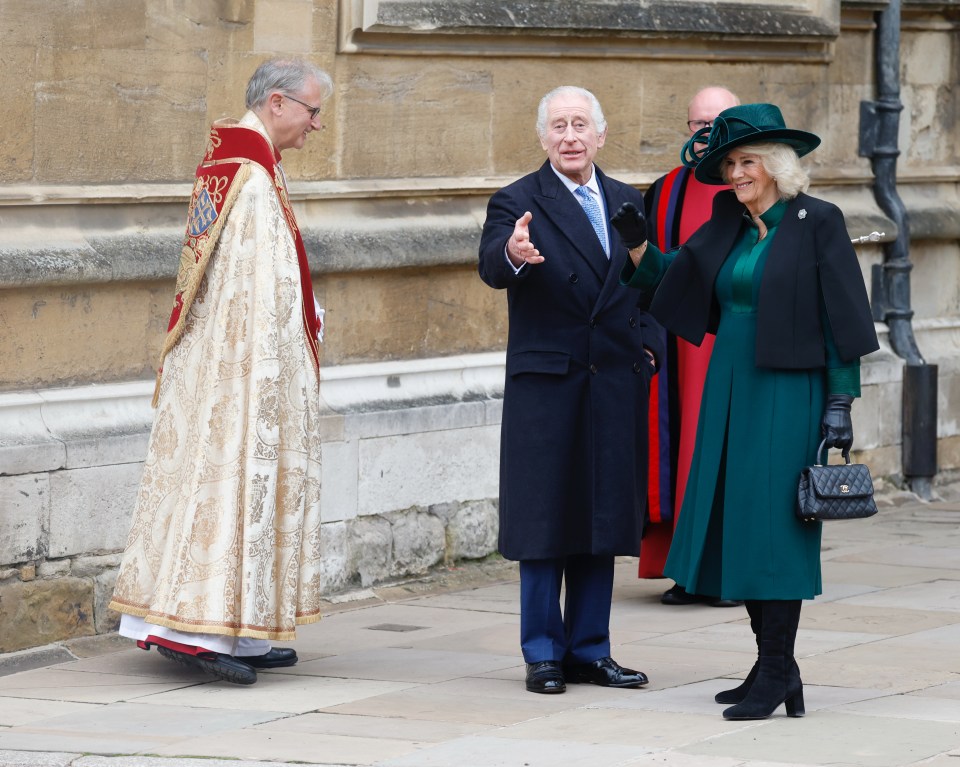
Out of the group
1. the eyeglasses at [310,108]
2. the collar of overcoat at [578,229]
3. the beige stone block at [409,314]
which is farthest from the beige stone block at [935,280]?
the eyeglasses at [310,108]

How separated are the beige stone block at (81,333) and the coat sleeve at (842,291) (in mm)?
2861

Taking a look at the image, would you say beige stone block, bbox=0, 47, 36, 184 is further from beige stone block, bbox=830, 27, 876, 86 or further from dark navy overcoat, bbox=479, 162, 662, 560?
beige stone block, bbox=830, 27, 876, 86

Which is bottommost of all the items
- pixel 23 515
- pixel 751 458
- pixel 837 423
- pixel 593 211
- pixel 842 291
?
pixel 23 515

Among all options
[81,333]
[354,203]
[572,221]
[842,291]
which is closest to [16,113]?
[81,333]

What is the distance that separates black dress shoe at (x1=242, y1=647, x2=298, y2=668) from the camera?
670 cm

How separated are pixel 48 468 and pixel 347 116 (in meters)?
2.13

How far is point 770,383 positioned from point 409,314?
122 inches

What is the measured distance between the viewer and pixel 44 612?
710 cm

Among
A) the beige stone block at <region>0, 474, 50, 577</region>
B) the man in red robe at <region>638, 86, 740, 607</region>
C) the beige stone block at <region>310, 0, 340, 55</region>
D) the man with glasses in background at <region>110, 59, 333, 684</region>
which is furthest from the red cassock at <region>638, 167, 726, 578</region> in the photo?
the beige stone block at <region>0, 474, 50, 577</region>

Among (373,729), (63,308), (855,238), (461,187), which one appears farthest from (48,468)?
(855,238)

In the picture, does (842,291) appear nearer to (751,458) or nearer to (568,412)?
(751,458)

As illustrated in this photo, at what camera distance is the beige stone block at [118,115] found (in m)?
7.35

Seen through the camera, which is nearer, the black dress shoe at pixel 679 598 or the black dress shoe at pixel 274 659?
the black dress shoe at pixel 274 659

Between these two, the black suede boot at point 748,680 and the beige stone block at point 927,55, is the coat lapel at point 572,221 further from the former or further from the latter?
the beige stone block at point 927,55
